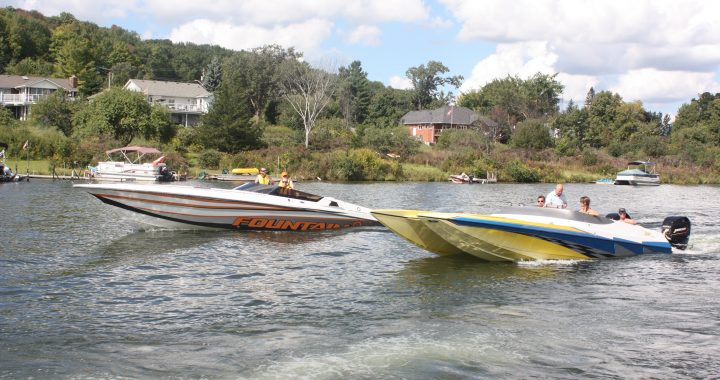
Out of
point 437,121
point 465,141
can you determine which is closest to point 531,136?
point 465,141

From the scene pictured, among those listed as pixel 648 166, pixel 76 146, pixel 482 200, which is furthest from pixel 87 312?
pixel 648 166

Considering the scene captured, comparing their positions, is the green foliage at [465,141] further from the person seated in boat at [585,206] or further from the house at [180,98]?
the person seated in boat at [585,206]

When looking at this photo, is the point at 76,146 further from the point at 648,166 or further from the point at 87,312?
the point at 648,166

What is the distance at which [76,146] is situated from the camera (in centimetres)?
6047

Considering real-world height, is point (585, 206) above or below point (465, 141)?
below

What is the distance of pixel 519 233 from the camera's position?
16.6 metres

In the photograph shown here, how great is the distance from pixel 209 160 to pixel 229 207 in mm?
45125

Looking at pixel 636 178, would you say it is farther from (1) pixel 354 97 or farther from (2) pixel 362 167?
(1) pixel 354 97

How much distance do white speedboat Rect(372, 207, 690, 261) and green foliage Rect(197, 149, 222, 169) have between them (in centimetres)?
5030

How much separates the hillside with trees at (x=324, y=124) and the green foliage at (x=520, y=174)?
0.14m

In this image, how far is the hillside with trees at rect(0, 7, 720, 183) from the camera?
67.1 meters

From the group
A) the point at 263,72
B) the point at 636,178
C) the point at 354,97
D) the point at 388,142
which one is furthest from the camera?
the point at 354,97

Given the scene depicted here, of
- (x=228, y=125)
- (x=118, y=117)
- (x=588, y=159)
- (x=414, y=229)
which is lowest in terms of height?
(x=414, y=229)

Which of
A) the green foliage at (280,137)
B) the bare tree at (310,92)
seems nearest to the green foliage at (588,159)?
the bare tree at (310,92)
